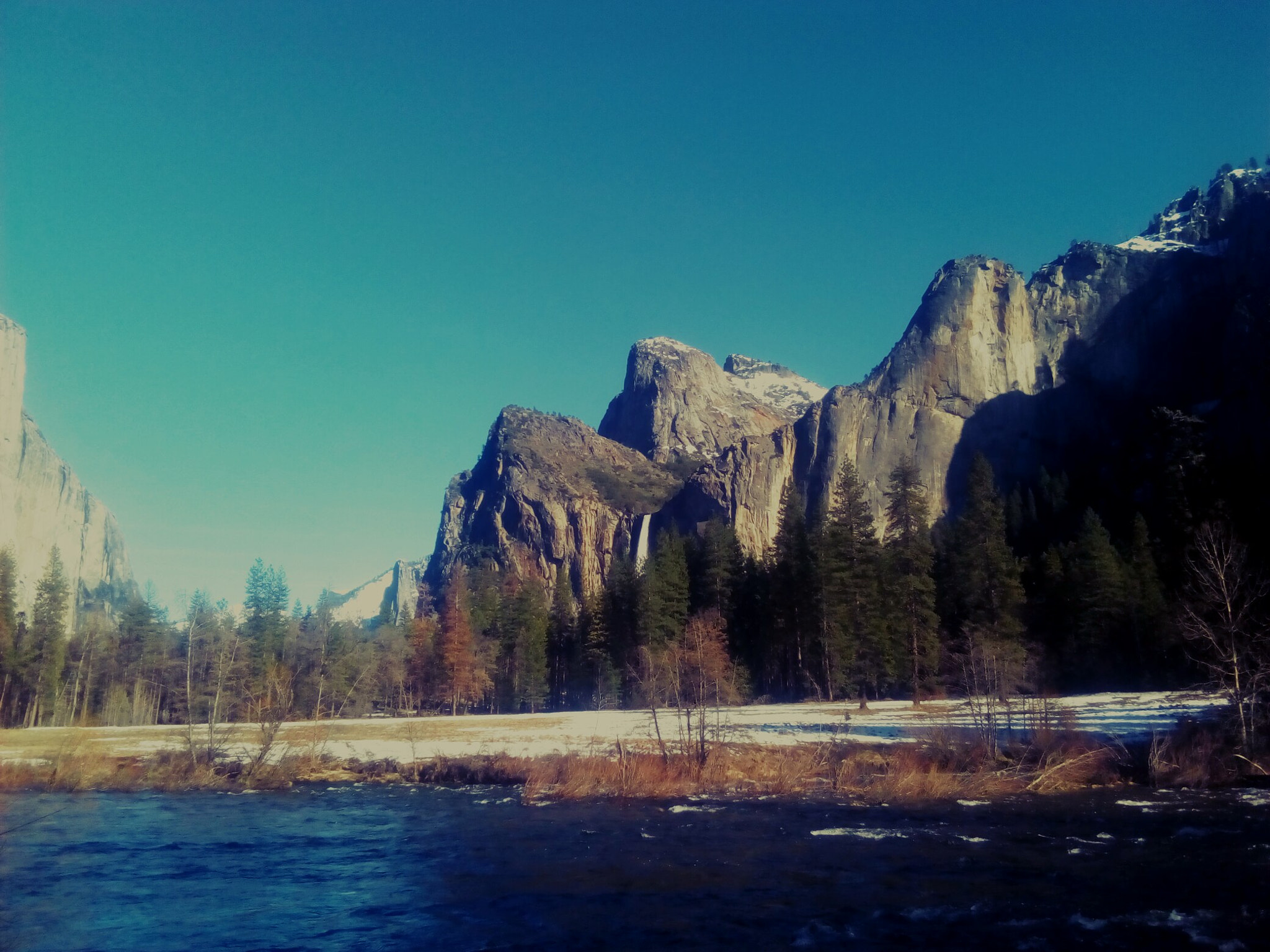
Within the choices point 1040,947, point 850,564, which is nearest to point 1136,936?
point 1040,947

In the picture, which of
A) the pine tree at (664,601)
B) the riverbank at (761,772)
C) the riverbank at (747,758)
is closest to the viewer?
the riverbank at (761,772)

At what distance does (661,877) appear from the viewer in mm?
16953

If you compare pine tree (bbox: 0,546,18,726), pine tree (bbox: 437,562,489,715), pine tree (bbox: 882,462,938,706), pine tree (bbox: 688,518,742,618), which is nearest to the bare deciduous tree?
pine tree (bbox: 882,462,938,706)

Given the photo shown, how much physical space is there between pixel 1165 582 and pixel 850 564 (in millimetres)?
27162

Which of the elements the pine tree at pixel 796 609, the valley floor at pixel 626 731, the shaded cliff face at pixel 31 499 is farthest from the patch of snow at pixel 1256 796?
the shaded cliff face at pixel 31 499

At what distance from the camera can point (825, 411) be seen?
148250mm

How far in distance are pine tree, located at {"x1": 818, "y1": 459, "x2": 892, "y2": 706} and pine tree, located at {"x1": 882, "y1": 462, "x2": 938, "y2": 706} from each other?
128 cm

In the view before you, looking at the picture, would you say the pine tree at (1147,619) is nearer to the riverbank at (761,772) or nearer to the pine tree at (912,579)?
the pine tree at (912,579)

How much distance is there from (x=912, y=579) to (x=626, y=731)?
2476cm

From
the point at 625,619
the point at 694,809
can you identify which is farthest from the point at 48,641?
the point at 694,809

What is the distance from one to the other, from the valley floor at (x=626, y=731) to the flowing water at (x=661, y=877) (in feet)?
27.9

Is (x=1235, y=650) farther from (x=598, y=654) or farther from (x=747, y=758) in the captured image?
(x=598, y=654)

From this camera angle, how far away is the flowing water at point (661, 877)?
1355 centimetres

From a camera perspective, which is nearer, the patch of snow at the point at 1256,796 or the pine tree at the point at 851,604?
the patch of snow at the point at 1256,796
